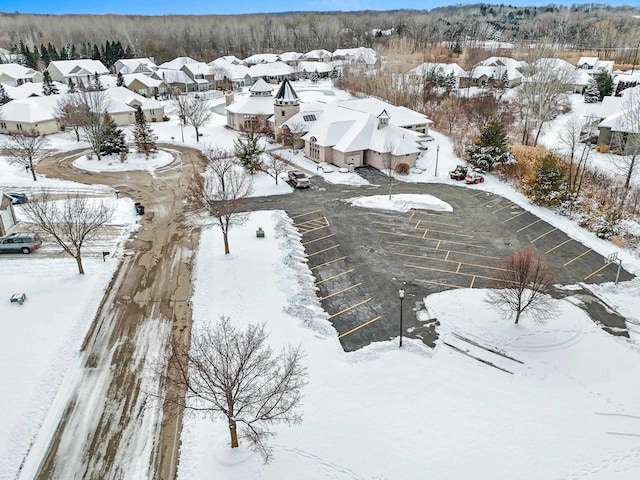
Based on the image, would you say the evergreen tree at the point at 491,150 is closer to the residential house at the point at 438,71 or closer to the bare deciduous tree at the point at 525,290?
the bare deciduous tree at the point at 525,290

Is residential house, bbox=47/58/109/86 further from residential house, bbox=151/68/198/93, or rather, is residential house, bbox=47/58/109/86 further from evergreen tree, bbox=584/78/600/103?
evergreen tree, bbox=584/78/600/103

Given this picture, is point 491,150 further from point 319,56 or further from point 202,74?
point 319,56

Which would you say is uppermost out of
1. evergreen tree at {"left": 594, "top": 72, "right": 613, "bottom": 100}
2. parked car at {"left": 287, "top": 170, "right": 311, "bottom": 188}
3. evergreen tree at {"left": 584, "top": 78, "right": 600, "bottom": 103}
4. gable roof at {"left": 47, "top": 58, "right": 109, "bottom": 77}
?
gable roof at {"left": 47, "top": 58, "right": 109, "bottom": 77}

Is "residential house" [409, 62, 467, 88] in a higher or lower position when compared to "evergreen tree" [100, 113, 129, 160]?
higher

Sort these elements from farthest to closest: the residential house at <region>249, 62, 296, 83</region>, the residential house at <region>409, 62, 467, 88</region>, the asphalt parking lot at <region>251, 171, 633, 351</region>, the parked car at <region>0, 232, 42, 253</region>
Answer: the residential house at <region>249, 62, 296, 83</region> → the residential house at <region>409, 62, 467, 88</region> → the parked car at <region>0, 232, 42, 253</region> → the asphalt parking lot at <region>251, 171, 633, 351</region>

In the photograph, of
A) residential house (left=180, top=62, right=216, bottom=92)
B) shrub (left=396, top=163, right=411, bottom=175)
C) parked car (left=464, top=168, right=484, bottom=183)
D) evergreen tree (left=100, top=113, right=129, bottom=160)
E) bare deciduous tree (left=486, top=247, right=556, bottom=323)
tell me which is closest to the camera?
bare deciduous tree (left=486, top=247, right=556, bottom=323)

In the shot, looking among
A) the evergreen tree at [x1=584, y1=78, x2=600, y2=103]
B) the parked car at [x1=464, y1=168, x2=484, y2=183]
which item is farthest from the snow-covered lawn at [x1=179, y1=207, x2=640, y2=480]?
the evergreen tree at [x1=584, y1=78, x2=600, y2=103]
